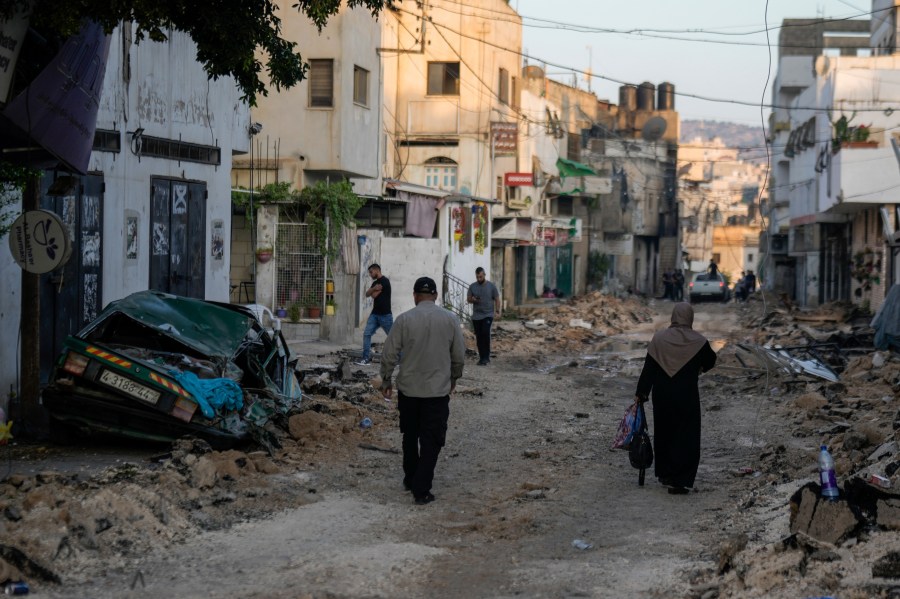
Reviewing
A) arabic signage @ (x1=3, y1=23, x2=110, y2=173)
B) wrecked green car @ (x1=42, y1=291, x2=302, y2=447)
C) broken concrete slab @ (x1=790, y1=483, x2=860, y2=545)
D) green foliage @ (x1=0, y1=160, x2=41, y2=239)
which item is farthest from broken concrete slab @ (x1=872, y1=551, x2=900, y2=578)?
green foliage @ (x1=0, y1=160, x2=41, y2=239)

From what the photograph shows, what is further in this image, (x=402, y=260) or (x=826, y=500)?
(x=402, y=260)

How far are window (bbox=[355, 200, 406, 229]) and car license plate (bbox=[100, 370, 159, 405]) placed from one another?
2055 centimetres

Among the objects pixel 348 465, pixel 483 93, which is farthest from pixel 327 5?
pixel 483 93

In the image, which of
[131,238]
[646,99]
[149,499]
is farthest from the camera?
[646,99]

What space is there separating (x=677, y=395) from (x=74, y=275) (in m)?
7.65

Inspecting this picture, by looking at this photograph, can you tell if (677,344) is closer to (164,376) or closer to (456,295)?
(164,376)

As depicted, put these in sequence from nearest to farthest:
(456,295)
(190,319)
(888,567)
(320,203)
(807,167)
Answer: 1. (888,567)
2. (190,319)
3. (320,203)
4. (456,295)
5. (807,167)

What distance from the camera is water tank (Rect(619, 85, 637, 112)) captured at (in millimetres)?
86188

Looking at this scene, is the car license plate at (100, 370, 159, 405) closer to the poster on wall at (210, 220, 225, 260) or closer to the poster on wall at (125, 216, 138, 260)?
the poster on wall at (125, 216, 138, 260)

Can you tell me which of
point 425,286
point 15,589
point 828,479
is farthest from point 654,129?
point 15,589

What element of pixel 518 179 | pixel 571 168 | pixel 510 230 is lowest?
pixel 510 230

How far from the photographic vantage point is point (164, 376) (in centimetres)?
1088

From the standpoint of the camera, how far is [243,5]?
36.8 feet

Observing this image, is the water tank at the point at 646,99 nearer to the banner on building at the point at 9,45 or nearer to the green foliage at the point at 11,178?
the green foliage at the point at 11,178
